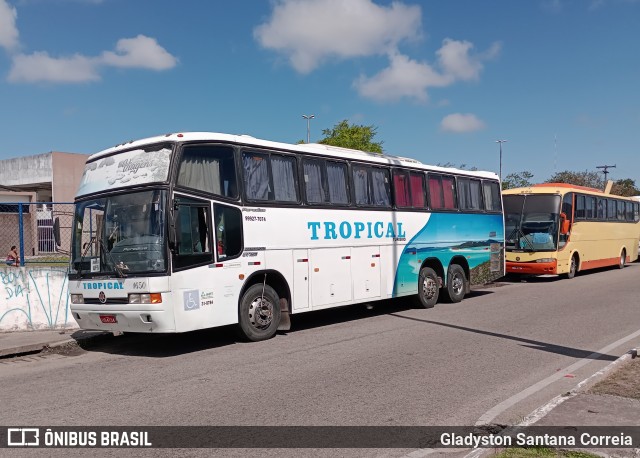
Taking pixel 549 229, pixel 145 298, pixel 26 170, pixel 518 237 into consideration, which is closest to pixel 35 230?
pixel 145 298

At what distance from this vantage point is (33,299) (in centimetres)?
1160

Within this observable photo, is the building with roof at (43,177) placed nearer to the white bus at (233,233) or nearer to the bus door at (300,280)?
the white bus at (233,233)

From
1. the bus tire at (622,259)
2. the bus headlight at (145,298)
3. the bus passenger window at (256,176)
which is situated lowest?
the bus tire at (622,259)

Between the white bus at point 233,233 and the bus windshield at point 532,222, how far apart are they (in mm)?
9247

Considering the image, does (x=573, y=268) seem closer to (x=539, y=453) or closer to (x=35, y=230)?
(x=35, y=230)

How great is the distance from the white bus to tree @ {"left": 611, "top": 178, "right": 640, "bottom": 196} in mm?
55804

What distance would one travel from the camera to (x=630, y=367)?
24.1 ft

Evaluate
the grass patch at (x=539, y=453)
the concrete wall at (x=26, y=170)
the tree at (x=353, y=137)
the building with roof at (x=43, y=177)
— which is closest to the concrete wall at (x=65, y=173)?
the building with roof at (x=43, y=177)

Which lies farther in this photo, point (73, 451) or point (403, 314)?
point (403, 314)

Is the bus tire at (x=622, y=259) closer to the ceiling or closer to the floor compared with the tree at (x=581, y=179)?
closer to the floor

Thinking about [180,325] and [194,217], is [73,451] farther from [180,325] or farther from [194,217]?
[194,217]

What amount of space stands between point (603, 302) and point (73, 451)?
1324cm

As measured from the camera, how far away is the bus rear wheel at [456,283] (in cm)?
1493

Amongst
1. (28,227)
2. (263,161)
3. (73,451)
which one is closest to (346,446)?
(73,451)
